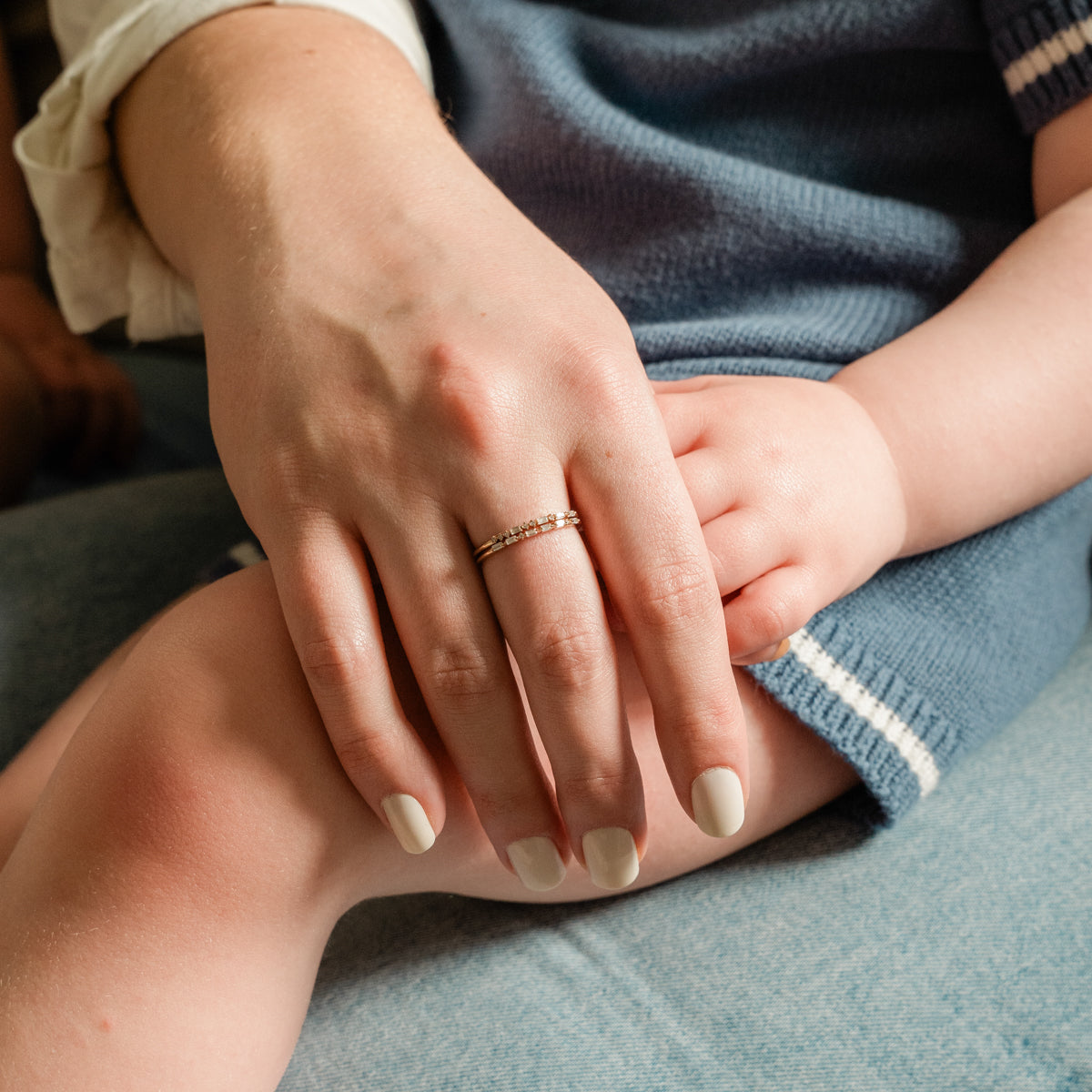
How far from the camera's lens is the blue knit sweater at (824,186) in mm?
537

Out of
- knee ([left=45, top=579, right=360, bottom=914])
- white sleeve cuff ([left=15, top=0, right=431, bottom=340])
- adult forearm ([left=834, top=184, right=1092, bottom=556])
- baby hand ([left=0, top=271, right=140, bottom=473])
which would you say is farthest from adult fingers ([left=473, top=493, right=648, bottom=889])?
baby hand ([left=0, top=271, right=140, bottom=473])

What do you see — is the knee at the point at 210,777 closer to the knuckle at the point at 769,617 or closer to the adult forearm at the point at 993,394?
the knuckle at the point at 769,617

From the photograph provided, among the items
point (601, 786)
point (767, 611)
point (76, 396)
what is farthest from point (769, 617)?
point (76, 396)

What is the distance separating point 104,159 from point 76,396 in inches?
15.3

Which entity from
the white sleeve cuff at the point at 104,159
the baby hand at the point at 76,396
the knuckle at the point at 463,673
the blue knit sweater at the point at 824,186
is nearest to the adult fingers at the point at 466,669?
the knuckle at the point at 463,673

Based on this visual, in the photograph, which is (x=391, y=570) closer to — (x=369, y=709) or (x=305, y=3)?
(x=369, y=709)

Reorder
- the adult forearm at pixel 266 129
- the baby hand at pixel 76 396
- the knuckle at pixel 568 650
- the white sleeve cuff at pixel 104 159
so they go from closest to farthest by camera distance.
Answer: the knuckle at pixel 568 650 < the adult forearm at pixel 266 129 < the white sleeve cuff at pixel 104 159 < the baby hand at pixel 76 396

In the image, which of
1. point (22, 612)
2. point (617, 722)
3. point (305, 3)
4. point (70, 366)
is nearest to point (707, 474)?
point (617, 722)

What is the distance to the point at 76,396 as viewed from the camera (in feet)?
3.14

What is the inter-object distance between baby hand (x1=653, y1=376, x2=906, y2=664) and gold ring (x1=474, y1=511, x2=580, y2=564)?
73mm

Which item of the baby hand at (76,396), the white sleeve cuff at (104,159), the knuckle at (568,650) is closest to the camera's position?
the knuckle at (568,650)

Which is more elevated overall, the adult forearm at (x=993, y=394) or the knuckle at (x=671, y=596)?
the knuckle at (x=671, y=596)

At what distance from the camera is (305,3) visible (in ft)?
1.86

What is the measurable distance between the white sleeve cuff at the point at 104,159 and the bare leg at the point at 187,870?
1.18 ft
